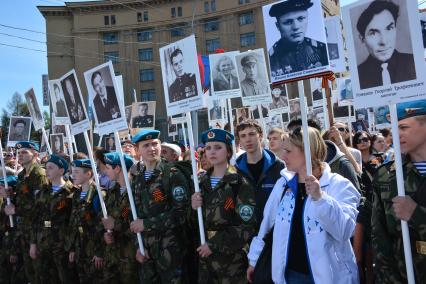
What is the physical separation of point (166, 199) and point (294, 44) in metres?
2.31

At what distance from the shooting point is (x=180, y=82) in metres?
4.73

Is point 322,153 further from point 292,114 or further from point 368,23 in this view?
point 292,114

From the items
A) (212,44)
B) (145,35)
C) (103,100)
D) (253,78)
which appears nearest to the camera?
(103,100)

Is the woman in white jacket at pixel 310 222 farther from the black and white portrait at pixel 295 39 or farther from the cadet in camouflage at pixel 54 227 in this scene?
the cadet in camouflage at pixel 54 227

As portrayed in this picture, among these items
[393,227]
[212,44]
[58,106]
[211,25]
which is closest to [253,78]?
[58,106]

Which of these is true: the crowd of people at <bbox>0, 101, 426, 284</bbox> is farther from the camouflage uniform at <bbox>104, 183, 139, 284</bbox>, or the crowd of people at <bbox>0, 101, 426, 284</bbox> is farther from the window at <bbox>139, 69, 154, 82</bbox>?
the window at <bbox>139, 69, 154, 82</bbox>

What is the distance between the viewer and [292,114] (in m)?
13.3

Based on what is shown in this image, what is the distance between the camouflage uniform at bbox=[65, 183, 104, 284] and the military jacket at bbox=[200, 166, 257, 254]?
2.02m

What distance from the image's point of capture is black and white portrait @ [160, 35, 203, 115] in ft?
14.9

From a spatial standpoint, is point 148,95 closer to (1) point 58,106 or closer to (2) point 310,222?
(1) point 58,106

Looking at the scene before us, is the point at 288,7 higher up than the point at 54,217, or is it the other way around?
the point at 288,7

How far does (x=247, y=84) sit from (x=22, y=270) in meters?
4.89


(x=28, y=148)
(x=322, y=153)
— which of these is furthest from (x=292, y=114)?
(x=322, y=153)

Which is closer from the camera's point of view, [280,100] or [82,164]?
[82,164]
